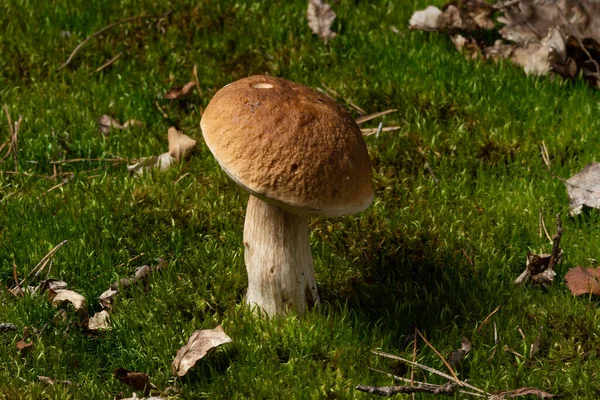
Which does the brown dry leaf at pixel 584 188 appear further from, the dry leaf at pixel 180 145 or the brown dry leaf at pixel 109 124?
the brown dry leaf at pixel 109 124

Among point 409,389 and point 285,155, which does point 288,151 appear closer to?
point 285,155

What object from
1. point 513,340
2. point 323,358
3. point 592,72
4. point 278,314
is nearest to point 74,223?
point 278,314

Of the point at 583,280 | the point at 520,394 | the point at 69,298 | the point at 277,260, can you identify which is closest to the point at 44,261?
the point at 69,298

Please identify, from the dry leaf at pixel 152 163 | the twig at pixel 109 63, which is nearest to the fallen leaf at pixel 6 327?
the dry leaf at pixel 152 163

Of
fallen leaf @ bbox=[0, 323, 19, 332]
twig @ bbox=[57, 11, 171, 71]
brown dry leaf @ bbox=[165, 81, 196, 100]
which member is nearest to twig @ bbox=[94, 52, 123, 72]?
twig @ bbox=[57, 11, 171, 71]

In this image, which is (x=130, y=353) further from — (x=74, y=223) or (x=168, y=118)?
(x=168, y=118)

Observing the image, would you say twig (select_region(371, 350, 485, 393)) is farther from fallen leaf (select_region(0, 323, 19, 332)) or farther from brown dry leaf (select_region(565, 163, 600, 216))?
fallen leaf (select_region(0, 323, 19, 332))
